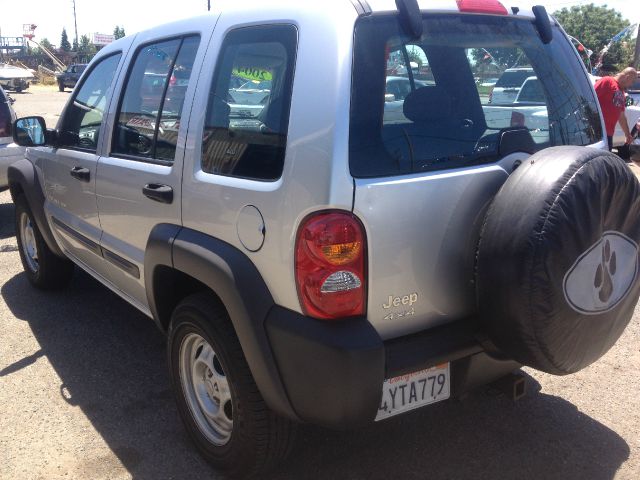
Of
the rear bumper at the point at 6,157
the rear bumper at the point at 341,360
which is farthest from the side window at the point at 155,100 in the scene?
the rear bumper at the point at 6,157

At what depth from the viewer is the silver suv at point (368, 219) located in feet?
6.95

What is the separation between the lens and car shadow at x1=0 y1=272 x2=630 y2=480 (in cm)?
284

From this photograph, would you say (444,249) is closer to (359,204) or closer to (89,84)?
(359,204)

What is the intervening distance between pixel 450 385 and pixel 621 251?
31.7 inches

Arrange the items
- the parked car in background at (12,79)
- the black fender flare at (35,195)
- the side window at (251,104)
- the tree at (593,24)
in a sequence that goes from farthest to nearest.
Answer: the tree at (593,24) < the parked car in background at (12,79) < the black fender flare at (35,195) < the side window at (251,104)

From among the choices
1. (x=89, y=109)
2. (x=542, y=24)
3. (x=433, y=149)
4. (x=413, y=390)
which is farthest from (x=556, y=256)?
(x=89, y=109)

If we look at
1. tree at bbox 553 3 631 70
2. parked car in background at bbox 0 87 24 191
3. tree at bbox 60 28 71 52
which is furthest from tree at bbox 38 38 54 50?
parked car in background at bbox 0 87 24 191

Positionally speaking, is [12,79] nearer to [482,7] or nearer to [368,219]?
[482,7]

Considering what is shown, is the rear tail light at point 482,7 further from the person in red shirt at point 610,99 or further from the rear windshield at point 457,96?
the person in red shirt at point 610,99

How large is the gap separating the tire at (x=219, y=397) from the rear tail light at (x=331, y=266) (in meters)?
0.49

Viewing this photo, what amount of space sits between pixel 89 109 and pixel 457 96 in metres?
2.31

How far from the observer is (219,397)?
9.09ft

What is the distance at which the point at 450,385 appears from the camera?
→ 2.45 m

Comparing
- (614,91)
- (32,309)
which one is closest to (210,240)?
(32,309)
